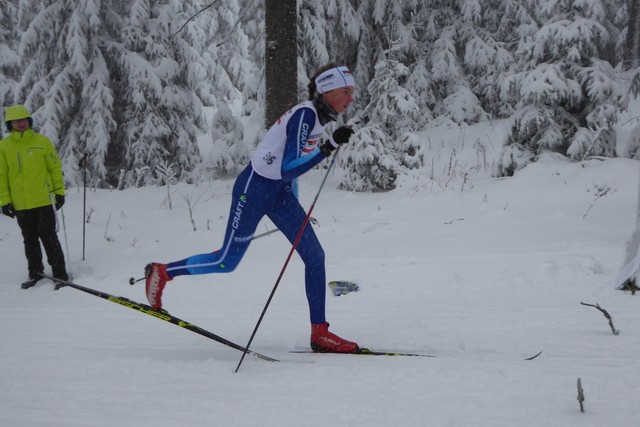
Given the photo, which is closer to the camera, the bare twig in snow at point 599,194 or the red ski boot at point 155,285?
the red ski boot at point 155,285

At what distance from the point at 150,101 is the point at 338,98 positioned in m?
11.2

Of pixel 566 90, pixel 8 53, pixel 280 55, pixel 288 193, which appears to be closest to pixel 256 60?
pixel 280 55

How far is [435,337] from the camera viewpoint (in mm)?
4141

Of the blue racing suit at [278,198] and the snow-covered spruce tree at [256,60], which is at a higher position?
the snow-covered spruce tree at [256,60]

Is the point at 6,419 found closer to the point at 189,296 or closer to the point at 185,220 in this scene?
the point at 189,296

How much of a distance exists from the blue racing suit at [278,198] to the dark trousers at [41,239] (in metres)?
3.31

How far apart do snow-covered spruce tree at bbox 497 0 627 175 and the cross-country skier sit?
611 centimetres

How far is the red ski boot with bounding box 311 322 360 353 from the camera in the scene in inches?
156

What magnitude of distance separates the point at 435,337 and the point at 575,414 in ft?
5.11

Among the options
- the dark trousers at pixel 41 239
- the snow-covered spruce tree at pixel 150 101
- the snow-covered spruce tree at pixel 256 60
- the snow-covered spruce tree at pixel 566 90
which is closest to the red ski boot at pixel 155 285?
the dark trousers at pixel 41 239

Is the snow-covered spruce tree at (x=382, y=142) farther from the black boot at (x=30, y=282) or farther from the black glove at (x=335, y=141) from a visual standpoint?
the black glove at (x=335, y=141)

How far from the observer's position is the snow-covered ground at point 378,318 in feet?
9.53

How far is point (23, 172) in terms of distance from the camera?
254 inches

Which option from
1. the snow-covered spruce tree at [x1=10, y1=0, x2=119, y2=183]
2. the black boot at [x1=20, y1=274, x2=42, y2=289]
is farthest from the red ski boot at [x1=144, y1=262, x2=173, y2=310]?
the snow-covered spruce tree at [x1=10, y1=0, x2=119, y2=183]
